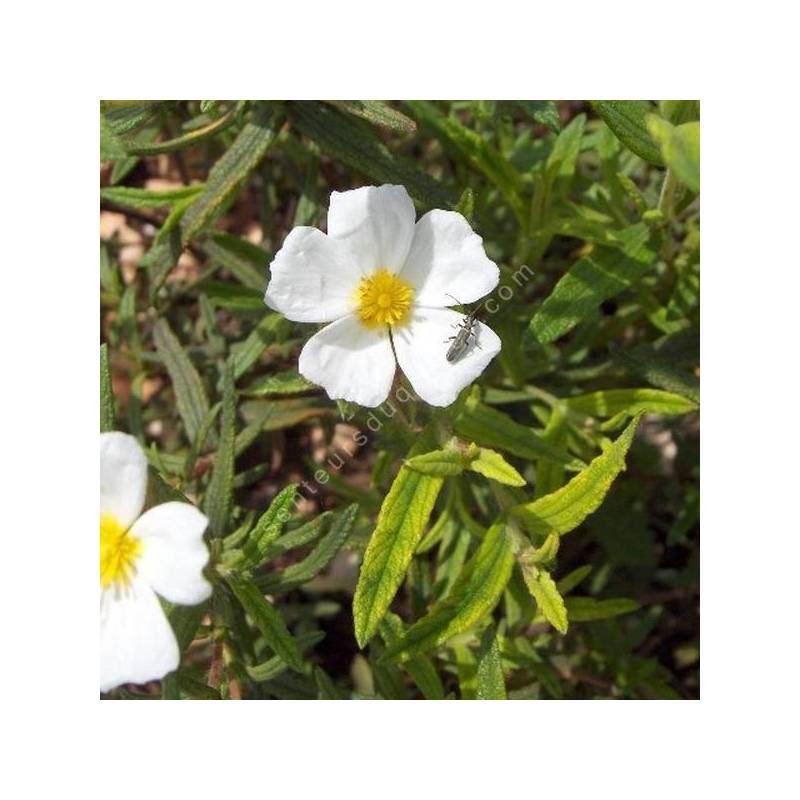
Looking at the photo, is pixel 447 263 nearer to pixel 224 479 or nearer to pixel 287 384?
pixel 287 384

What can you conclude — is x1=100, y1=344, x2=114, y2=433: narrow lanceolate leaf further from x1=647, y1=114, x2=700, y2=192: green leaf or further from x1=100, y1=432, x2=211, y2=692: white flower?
x1=647, y1=114, x2=700, y2=192: green leaf

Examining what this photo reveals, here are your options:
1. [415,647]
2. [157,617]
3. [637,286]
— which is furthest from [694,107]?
[157,617]

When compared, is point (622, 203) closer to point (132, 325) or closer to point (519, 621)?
point (519, 621)

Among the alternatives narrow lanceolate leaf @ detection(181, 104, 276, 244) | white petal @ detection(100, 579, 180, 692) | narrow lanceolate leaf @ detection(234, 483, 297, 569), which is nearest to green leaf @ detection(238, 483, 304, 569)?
narrow lanceolate leaf @ detection(234, 483, 297, 569)

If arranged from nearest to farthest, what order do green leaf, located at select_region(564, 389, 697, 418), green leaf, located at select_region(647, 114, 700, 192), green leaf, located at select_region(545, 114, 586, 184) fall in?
green leaf, located at select_region(647, 114, 700, 192)
green leaf, located at select_region(564, 389, 697, 418)
green leaf, located at select_region(545, 114, 586, 184)

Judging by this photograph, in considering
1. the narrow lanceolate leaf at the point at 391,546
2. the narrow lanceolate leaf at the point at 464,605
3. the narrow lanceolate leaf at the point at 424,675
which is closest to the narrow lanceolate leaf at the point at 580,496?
the narrow lanceolate leaf at the point at 464,605

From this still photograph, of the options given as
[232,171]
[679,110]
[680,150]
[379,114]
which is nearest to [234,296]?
[232,171]
